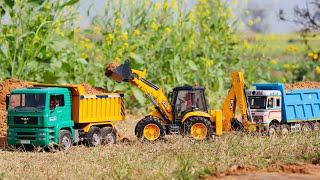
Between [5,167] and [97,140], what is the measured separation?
4320mm

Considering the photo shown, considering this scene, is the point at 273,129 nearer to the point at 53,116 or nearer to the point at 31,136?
the point at 53,116

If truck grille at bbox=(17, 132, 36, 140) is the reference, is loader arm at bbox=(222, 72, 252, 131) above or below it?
above

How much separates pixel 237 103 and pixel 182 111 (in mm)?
1383

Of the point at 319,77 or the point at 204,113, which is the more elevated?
the point at 319,77

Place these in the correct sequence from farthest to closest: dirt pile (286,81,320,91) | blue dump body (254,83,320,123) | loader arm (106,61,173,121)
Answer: dirt pile (286,81,320,91), blue dump body (254,83,320,123), loader arm (106,61,173,121)

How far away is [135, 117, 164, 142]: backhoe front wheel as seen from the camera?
1847 centimetres

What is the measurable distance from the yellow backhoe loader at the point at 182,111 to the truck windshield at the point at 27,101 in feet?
6.36

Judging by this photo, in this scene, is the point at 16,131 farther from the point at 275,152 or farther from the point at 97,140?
the point at 275,152

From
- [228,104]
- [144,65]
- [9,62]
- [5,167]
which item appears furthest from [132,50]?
[5,167]

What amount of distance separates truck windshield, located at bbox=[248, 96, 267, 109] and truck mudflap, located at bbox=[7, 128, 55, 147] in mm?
4957

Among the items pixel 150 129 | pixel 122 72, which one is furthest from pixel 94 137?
pixel 122 72

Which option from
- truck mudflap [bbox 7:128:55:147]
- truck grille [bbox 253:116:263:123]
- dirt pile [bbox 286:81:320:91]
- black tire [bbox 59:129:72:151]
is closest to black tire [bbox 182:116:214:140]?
truck grille [bbox 253:116:263:123]

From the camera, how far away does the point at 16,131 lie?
57.5ft

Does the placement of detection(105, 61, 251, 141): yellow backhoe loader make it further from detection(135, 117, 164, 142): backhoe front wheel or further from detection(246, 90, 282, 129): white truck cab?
detection(246, 90, 282, 129): white truck cab
